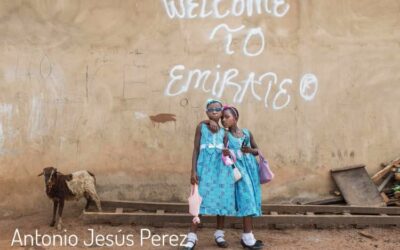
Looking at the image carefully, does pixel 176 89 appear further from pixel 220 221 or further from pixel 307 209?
pixel 307 209

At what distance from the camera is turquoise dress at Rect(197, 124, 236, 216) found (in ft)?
15.4

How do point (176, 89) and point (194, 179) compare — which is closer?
point (194, 179)

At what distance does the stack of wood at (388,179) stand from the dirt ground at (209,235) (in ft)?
1.90

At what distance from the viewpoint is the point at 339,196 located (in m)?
5.98

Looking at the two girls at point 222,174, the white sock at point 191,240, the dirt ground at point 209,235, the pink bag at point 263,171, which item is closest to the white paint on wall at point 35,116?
the dirt ground at point 209,235

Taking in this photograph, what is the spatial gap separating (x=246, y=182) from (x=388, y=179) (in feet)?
7.54

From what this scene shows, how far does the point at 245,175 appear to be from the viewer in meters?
4.77

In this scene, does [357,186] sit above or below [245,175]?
below

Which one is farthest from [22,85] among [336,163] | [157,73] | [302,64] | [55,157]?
[336,163]

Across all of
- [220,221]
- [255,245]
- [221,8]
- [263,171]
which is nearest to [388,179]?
[263,171]

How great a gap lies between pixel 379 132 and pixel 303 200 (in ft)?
4.31

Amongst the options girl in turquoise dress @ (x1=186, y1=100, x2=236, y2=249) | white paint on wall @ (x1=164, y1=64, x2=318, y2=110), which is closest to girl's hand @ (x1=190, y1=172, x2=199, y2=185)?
girl in turquoise dress @ (x1=186, y1=100, x2=236, y2=249)

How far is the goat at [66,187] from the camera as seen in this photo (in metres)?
5.30

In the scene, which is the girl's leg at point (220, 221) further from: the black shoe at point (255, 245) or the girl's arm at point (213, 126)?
the girl's arm at point (213, 126)
